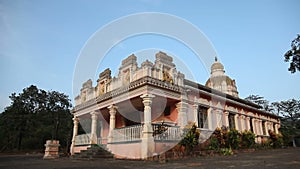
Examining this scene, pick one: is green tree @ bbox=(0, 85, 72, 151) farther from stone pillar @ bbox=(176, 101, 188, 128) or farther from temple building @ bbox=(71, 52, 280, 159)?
stone pillar @ bbox=(176, 101, 188, 128)

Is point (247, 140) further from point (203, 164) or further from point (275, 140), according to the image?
point (203, 164)

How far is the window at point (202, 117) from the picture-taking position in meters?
13.8

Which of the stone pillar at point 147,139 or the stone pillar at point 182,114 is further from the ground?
the stone pillar at point 182,114

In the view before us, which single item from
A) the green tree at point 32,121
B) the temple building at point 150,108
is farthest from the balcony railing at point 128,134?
the green tree at point 32,121

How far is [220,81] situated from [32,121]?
91.1 feet

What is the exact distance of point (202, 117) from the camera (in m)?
14.1

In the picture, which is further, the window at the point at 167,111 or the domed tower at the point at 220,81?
the domed tower at the point at 220,81

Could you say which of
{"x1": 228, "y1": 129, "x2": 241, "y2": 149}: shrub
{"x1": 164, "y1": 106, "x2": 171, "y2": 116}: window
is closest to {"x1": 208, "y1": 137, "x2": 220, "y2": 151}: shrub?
{"x1": 228, "y1": 129, "x2": 241, "y2": 149}: shrub

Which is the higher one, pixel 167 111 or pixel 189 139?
pixel 167 111

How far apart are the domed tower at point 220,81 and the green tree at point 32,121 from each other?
2045 cm

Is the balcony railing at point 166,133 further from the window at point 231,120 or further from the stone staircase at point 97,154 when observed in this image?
the window at point 231,120

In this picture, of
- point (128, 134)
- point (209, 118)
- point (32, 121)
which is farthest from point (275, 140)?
point (32, 121)

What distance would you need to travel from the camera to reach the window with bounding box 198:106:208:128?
1380 centimetres

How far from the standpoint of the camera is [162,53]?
42.1ft
